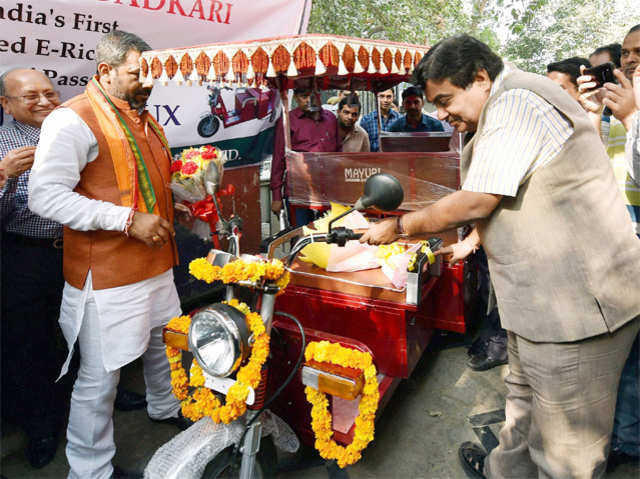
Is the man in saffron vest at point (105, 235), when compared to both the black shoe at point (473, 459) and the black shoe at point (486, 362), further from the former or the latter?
the black shoe at point (486, 362)

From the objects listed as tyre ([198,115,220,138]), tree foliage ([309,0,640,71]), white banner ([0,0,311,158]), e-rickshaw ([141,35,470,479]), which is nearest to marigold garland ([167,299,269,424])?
e-rickshaw ([141,35,470,479])

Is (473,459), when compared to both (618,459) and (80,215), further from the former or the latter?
(80,215)

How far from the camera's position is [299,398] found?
2213mm

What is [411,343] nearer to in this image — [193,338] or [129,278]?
[193,338]

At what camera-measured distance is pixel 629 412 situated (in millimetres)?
2396

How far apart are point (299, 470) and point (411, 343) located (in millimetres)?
941

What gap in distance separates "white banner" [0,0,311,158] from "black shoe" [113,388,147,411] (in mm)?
2053

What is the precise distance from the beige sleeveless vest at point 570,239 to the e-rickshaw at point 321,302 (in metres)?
0.45

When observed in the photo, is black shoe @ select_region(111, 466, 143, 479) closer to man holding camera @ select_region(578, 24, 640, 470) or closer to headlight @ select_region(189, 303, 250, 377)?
headlight @ select_region(189, 303, 250, 377)

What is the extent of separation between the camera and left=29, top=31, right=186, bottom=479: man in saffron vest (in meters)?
1.98

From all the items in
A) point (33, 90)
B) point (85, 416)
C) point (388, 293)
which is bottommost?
point (85, 416)

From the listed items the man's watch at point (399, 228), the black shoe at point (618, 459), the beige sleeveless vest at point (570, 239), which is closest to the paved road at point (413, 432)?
the black shoe at point (618, 459)

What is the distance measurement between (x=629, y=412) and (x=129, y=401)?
3.12 meters

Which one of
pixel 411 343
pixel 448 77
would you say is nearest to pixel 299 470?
pixel 411 343
